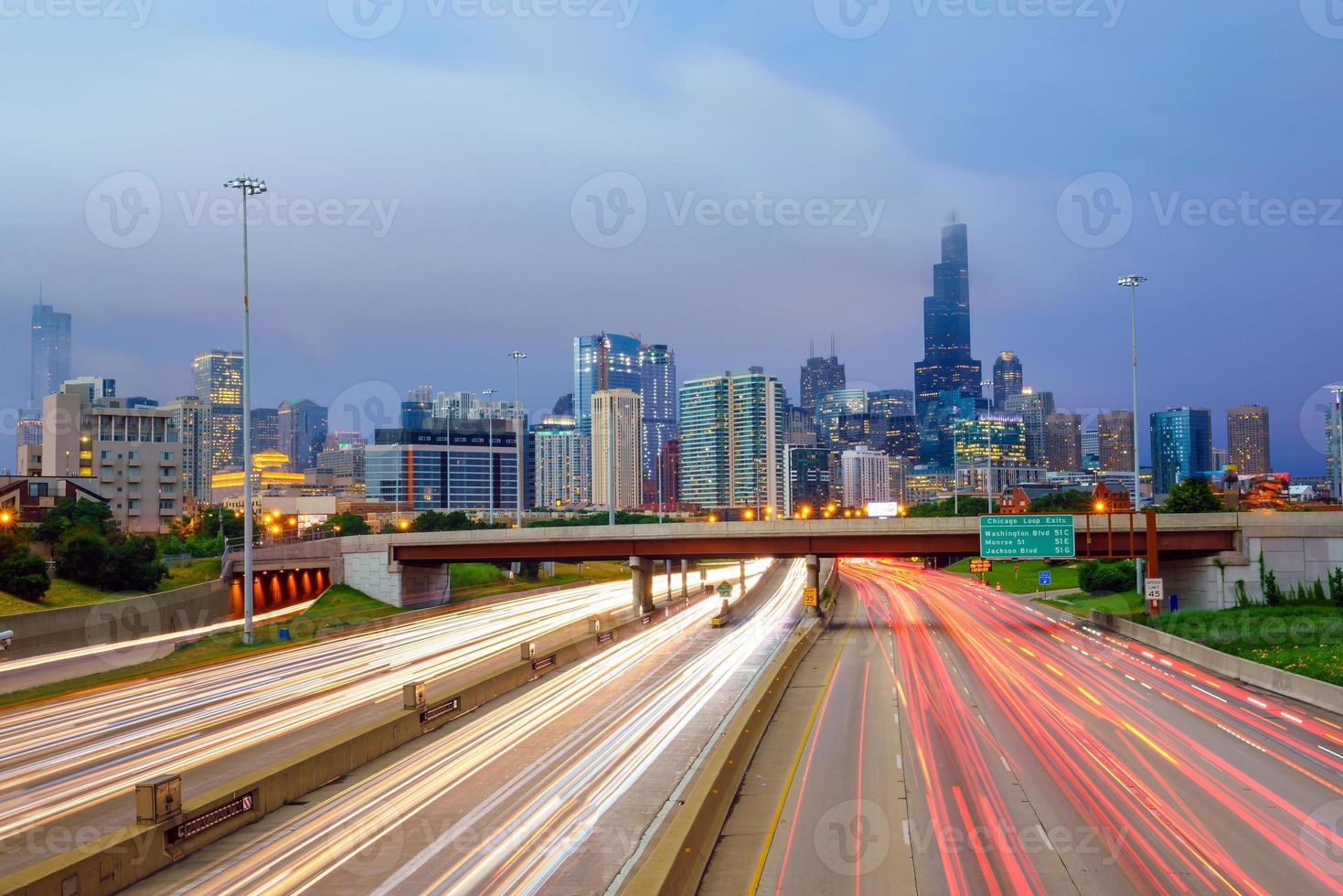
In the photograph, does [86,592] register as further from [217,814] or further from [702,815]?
[702,815]

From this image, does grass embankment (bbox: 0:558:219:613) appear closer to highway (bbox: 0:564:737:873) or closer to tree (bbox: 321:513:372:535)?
highway (bbox: 0:564:737:873)

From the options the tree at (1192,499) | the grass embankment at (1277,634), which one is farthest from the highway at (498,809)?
the tree at (1192,499)

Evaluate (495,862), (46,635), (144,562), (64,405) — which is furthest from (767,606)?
(64,405)

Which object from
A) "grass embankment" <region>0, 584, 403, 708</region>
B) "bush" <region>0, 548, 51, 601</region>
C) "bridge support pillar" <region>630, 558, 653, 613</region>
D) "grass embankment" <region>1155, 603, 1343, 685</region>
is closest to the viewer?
"grass embankment" <region>0, 584, 403, 708</region>

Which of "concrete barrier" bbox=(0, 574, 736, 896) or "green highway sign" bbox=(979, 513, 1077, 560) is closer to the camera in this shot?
"concrete barrier" bbox=(0, 574, 736, 896)

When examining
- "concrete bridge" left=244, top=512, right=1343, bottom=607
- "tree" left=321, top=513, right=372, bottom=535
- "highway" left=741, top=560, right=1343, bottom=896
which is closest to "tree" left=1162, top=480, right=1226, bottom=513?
"concrete bridge" left=244, top=512, right=1343, bottom=607
